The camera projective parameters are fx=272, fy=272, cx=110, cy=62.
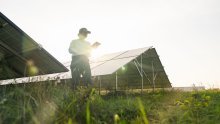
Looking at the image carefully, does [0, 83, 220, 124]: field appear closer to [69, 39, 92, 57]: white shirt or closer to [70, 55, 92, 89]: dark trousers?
[70, 55, 92, 89]: dark trousers

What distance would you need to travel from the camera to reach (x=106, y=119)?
11.2ft

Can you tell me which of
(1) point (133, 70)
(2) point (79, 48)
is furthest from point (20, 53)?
(1) point (133, 70)

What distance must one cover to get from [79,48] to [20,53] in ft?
4.75

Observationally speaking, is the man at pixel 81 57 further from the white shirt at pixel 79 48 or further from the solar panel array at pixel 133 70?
the solar panel array at pixel 133 70

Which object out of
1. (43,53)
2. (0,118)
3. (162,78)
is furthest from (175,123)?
(162,78)

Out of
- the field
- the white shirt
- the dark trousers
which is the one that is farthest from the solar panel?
the field

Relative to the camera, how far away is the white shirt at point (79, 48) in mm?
6840

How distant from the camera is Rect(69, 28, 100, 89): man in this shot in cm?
666

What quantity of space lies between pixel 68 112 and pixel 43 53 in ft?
10.3

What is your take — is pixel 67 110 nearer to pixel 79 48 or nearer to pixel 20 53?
pixel 20 53

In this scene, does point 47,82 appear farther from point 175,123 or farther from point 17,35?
point 17,35

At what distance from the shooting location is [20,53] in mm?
6172

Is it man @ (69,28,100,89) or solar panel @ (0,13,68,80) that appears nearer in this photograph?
solar panel @ (0,13,68,80)

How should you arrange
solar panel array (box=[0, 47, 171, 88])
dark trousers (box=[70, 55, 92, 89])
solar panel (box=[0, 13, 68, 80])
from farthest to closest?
solar panel array (box=[0, 47, 171, 88])
dark trousers (box=[70, 55, 92, 89])
solar panel (box=[0, 13, 68, 80])
